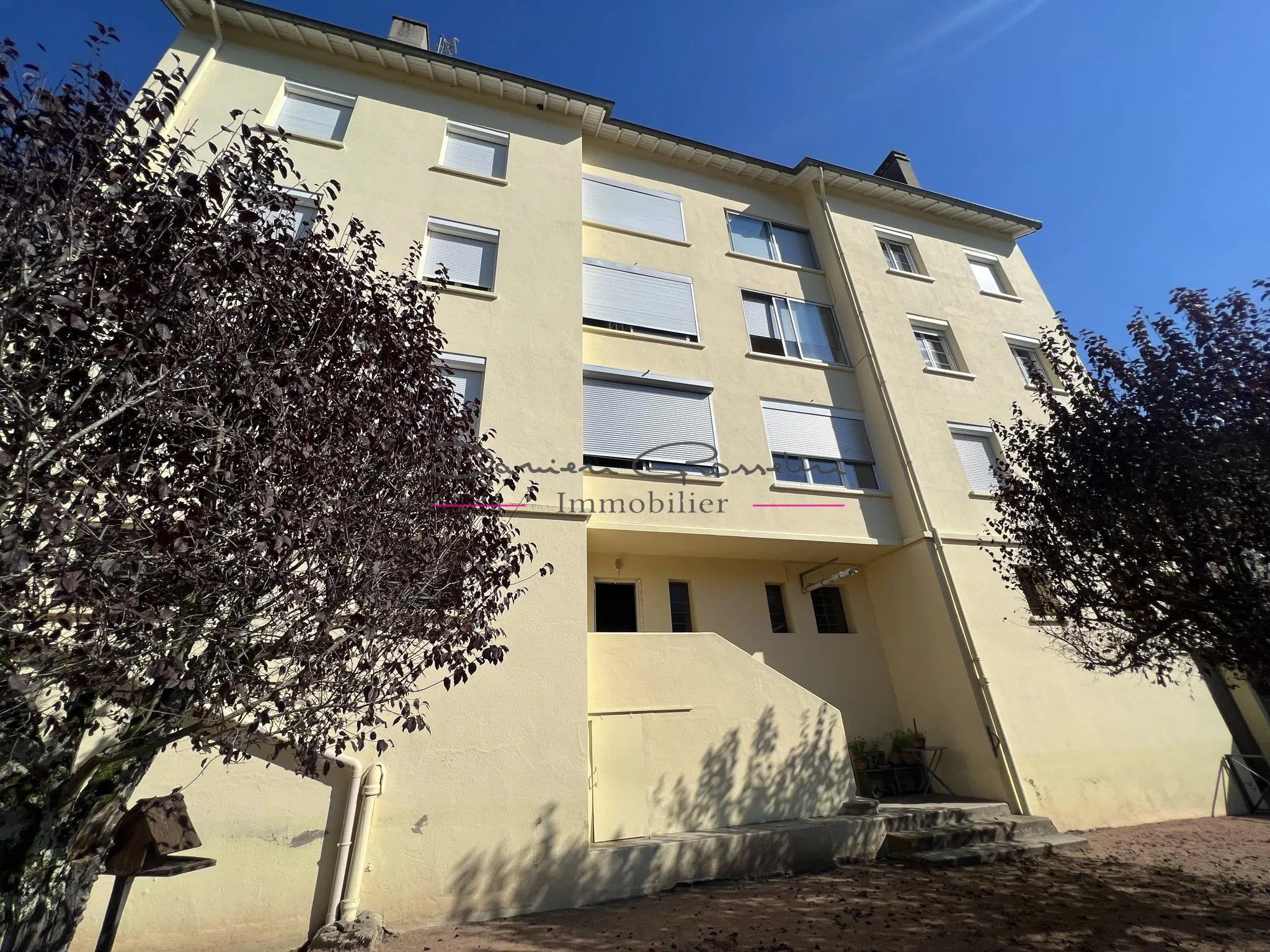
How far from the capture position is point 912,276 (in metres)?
14.6

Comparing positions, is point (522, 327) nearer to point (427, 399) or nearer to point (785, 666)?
point (427, 399)

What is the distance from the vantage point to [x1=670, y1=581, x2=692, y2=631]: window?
33.3 feet

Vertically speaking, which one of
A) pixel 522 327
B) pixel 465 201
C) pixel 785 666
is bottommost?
pixel 785 666

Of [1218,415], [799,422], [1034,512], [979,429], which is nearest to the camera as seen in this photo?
[1218,415]

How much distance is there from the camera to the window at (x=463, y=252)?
10508 millimetres

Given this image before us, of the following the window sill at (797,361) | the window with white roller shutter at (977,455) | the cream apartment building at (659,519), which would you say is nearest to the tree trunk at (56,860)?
the cream apartment building at (659,519)

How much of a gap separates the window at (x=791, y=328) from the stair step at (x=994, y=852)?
29.2ft

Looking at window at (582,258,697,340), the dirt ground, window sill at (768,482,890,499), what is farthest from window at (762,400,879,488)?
the dirt ground

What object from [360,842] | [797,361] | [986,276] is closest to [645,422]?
[797,361]

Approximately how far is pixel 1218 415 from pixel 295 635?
29.6ft

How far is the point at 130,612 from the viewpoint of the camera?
2.91 metres

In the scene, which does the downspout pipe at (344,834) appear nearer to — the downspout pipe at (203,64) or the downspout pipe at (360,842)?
the downspout pipe at (360,842)

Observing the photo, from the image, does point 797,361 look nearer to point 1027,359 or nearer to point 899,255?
point 899,255

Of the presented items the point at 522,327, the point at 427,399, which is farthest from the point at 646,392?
the point at 427,399
